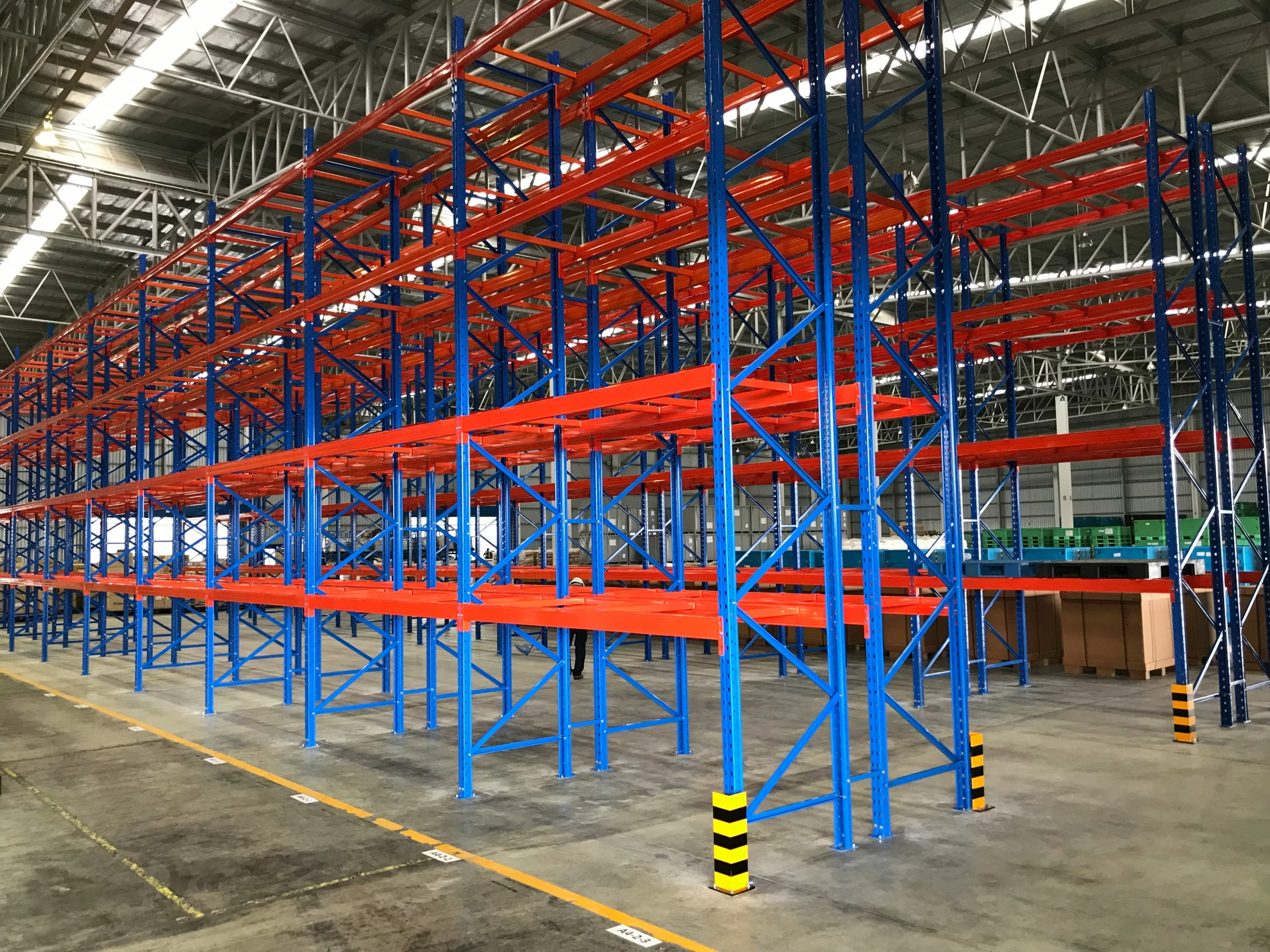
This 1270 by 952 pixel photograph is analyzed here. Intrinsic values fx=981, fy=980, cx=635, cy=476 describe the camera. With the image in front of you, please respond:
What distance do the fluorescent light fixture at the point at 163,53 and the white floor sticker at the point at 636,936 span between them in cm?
1311

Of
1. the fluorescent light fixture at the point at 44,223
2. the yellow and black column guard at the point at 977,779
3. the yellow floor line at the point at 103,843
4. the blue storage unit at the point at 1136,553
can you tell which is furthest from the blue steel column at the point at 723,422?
the fluorescent light fixture at the point at 44,223

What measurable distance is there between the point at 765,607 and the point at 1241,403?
46.0 metres

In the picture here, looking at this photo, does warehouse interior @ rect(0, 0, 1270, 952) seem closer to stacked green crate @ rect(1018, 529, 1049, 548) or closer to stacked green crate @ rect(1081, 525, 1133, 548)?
stacked green crate @ rect(1018, 529, 1049, 548)

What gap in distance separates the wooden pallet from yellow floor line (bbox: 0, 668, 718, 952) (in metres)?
13.3

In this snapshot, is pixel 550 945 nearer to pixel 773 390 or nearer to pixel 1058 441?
pixel 773 390

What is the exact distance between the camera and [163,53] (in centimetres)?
1443

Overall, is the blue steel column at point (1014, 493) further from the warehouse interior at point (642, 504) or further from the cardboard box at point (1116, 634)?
the cardboard box at point (1116, 634)

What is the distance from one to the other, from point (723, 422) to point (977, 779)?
14.1 feet

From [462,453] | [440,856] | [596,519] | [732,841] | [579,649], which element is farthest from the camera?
[579,649]

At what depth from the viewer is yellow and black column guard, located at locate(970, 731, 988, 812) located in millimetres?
8805

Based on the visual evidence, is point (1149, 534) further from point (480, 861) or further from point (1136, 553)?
point (480, 861)

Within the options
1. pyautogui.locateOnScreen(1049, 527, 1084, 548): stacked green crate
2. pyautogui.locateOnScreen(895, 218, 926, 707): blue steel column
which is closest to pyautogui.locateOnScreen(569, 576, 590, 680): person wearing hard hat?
pyautogui.locateOnScreen(895, 218, 926, 707): blue steel column

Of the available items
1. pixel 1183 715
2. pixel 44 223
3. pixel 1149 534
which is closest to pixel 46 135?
pixel 44 223

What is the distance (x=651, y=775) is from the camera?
1068 centimetres
